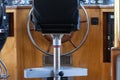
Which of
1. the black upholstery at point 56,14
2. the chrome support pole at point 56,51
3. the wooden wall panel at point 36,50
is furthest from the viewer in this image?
the wooden wall panel at point 36,50

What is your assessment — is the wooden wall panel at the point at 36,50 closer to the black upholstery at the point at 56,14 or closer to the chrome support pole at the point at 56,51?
the chrome support pole at the point at 56,51

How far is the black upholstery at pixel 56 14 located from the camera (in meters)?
1.81

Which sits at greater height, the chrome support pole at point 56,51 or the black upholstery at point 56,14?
the black upholstery at point 56,14

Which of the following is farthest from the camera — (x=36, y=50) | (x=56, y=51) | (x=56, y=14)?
(x=36, y=50)

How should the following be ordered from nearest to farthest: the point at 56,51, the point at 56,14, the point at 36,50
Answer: the point at 56,14 → the point at 56,51 → the point at 36,50

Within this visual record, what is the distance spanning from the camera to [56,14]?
1.82 meters

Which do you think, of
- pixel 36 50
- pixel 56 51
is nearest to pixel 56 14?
pixel 56 51

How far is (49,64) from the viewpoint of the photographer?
3.00 meters

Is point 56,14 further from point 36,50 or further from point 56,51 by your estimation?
point 36,50

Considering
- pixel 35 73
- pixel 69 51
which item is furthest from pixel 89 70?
pixel 35 73

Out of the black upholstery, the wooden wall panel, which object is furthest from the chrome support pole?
the wooden wall panel

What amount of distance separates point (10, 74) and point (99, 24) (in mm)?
1078

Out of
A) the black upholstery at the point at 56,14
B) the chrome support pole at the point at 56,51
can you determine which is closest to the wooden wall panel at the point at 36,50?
the chrome support pole at the point at 56,51

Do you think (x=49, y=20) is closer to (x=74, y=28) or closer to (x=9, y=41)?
(x=74, y=28)
